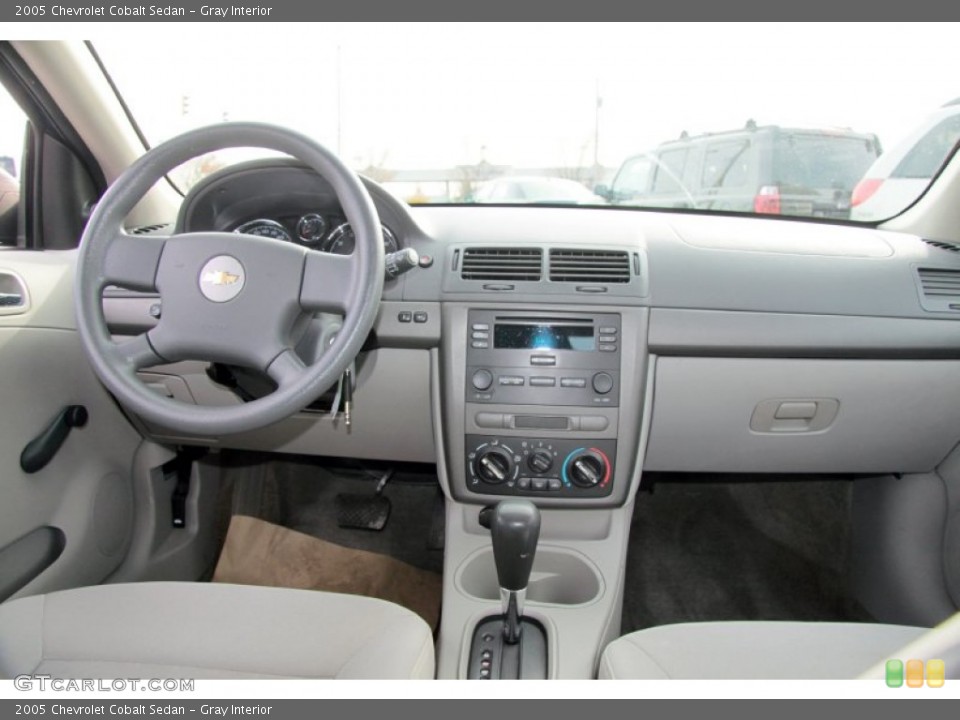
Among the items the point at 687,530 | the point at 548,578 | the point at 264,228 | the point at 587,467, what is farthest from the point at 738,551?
the point at 264,228

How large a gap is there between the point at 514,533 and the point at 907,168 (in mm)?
1740

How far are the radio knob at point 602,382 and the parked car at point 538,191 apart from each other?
0.69 m

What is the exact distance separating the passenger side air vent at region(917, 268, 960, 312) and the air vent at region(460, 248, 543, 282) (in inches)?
40.6

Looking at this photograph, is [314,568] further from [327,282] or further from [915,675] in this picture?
[915,675]

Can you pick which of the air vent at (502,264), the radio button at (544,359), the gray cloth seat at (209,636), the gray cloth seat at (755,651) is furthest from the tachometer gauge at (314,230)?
the gray cloth seat at (755,651)

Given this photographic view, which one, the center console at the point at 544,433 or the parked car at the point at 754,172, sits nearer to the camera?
the center console at the point at 544,433

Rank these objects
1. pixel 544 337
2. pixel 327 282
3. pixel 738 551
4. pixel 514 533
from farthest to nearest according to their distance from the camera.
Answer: pixel 738 551 → pixel 544 337 → pixel 514 533 → pixel 327 282

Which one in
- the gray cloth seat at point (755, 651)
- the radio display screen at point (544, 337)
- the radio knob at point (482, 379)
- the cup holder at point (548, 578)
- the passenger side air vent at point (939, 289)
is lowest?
the cup holder at point (548, 578)

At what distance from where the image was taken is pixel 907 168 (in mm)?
2066

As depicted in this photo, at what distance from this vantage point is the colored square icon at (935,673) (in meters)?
1.00

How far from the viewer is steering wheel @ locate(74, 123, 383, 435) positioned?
1.26 meters

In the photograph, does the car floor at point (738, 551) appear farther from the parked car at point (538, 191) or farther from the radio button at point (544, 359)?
the parked car at point (538, 191)

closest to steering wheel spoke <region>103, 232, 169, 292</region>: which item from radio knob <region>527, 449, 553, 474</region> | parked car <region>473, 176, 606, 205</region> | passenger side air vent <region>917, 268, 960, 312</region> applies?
radio knob <region>527, 449, 553, 474</region>

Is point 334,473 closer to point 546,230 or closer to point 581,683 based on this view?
point 546,230
